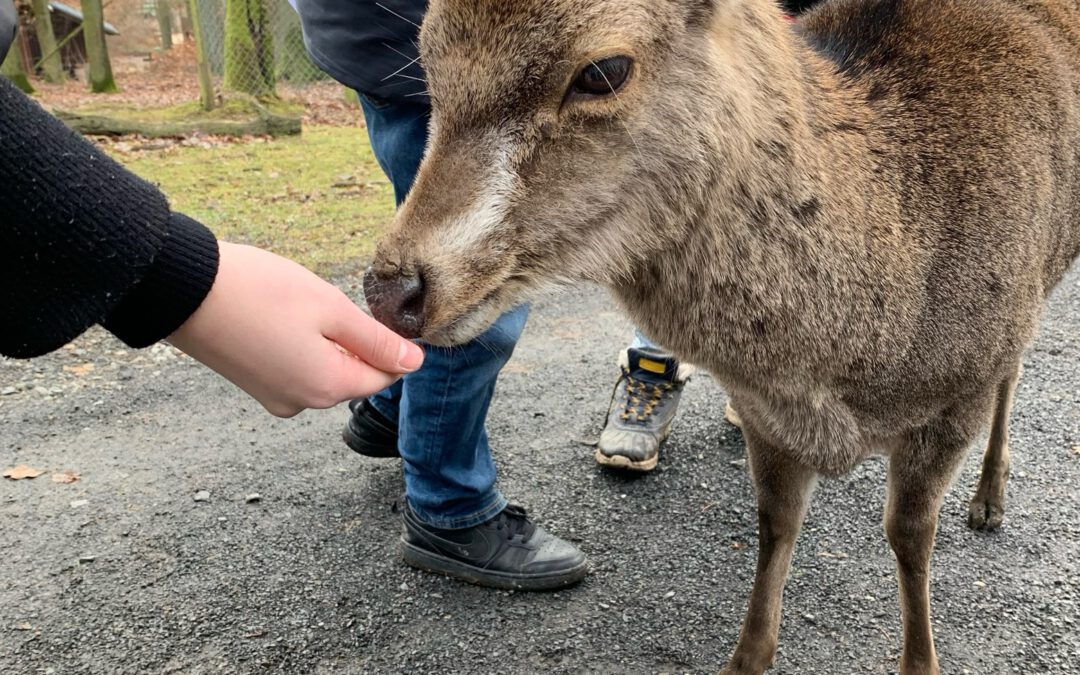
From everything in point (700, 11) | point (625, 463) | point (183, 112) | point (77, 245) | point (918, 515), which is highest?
point (700, 11)

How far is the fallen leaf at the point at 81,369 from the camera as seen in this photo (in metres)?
4.66

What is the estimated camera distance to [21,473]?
3.75 m

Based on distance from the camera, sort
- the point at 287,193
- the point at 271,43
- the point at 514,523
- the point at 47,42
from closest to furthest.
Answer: the point at 514,523, the point at 287,193, the point at 271,43, the point at 47,42

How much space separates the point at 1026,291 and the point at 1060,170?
1.50 ft

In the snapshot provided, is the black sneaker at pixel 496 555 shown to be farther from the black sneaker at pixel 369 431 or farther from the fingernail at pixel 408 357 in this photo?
the fingernail at pixel 408 357

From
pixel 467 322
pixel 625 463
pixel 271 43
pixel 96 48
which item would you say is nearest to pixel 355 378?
pixel 467 322

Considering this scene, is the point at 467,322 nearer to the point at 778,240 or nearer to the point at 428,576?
the point at 778,240

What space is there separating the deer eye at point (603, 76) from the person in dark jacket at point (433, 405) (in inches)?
32.4

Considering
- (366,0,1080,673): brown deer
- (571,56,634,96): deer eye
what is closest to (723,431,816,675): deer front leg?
(366,0,1080,673): brown deer

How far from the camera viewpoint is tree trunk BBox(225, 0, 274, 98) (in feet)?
42.3

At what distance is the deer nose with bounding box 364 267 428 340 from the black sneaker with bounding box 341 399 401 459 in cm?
197

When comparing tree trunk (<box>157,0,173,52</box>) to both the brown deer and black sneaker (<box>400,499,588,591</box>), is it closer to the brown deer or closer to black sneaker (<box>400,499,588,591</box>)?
black sneaker (<box>400,499,588,591</box>)

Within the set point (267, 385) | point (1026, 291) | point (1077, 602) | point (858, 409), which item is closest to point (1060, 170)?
point (1026, 291)

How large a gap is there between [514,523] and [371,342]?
1.86 meters
